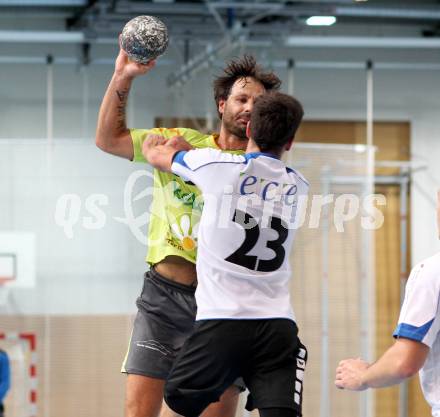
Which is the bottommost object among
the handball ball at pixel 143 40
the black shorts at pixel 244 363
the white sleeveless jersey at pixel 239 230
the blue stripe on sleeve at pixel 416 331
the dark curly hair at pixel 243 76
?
the black shorts at pixel 244 363

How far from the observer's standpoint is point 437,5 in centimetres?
904

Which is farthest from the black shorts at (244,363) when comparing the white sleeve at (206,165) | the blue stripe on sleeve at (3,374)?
the blue stripe on sleeve at (3,374)

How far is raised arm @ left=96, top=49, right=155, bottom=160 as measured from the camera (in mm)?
3604

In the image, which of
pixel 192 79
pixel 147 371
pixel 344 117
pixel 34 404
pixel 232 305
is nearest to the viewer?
pixel 232 305

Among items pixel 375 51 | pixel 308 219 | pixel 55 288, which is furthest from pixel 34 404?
pixel 375 51

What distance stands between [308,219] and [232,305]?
472 centimetres

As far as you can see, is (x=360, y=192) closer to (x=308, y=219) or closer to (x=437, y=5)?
(x=308, y=219)

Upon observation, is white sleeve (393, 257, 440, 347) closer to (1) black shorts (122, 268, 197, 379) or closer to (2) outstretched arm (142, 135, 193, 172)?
(2) outstretched arm (142, 135, 193, 172)

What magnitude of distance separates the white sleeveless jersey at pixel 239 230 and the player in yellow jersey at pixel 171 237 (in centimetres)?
46

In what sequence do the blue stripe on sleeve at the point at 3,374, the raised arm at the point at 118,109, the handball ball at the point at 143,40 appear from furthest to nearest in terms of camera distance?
the blue stripe on sleeve at the point at 3,374, the raised arm at the point at 118,109, the handball ball at the point at 143,40

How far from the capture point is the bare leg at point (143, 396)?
3.75 meters

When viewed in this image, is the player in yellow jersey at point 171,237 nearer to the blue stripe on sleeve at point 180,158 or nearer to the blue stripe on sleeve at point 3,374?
the blue stripe on sleeve at point 180,158

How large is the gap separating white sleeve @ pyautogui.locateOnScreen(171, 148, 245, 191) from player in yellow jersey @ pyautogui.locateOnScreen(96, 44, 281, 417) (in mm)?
462

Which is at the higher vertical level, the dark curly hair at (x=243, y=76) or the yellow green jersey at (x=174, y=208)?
the dark curly hair at (x=243, y=76)
